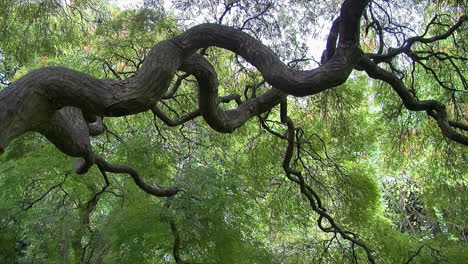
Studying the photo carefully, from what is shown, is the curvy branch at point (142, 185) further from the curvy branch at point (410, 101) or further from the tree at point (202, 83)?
the curvy branch at point (410, 101)

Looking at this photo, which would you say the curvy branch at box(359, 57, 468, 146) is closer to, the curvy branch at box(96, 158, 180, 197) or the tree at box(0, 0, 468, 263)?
the tree at box(0, 0, 468, 263)

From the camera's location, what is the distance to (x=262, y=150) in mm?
4422

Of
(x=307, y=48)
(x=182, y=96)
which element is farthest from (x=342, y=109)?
(x=182, y=96)

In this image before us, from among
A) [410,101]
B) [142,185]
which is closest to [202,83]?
[142,185]

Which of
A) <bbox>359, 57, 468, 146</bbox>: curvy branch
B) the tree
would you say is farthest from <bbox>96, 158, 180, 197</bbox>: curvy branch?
<bbox>359, 57, 468, 146</bbox>: curvy branch

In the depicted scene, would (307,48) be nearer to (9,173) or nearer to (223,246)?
(223,246)

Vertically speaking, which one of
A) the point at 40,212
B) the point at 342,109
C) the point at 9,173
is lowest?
the point at 40,212

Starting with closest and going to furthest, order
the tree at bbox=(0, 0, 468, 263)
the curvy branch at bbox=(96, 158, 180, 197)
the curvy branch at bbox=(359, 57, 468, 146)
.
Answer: the tree at bbox=(0, 0, 468, 263)
the curvy branch at bbox=(359, 57, 468, 146)
the curvy branch at bbox=(96, 158, 180, 197)

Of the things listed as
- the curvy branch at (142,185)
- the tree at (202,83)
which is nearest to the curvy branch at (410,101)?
the tree at (202,83)

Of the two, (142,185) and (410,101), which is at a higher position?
(410,101)

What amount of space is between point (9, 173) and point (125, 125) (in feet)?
4.35

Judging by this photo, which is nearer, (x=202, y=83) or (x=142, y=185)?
(x=202, y=83)

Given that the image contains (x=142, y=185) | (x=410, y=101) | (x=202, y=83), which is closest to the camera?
(x=202, y=83)

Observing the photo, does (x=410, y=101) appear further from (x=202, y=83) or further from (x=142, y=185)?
(x=142, y=185)
